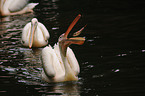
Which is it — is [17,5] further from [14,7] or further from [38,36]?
[38,36]

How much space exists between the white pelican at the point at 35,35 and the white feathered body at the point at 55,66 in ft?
7.72

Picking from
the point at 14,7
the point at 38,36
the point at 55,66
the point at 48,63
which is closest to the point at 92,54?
the point at 55,66

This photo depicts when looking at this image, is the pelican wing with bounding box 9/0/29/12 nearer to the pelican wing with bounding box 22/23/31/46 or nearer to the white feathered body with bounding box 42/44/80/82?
the pelican wing with bounding box 22/23/31/46

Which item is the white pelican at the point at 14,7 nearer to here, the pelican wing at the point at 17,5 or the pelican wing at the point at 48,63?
the pelican wing at the point at 17,5

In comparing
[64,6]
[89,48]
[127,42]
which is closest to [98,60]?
[89,48]

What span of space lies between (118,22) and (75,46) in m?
2.55

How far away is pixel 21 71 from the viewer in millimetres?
7352

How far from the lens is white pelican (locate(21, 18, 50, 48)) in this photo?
9.41 meters

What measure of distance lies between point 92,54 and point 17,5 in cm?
614

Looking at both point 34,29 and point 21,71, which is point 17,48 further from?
point 21,71

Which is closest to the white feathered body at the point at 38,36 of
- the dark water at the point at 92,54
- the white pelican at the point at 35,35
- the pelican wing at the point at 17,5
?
the white pelican at the point at 35,35

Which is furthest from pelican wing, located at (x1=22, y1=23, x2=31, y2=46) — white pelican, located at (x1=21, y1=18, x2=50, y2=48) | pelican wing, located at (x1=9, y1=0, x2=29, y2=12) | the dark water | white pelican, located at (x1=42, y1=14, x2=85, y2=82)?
pelican wing, located at (x1=9, y1=0, x2=29, y2=12)

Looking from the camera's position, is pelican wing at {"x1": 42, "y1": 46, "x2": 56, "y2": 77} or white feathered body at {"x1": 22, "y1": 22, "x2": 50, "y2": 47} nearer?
pelican wing at {"x1": 42, "y1": 46, "x2": 56, "y2": 77}

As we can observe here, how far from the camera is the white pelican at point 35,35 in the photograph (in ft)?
30.9
